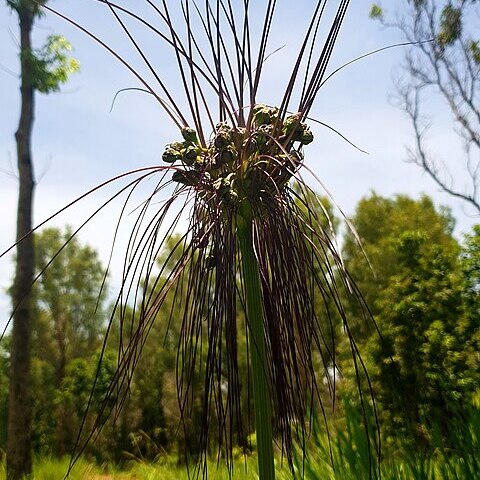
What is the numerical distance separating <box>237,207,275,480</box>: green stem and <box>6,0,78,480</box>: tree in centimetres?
646

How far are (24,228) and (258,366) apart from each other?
809 cm

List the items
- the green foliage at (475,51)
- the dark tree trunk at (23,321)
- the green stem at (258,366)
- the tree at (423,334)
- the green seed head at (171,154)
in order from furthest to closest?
the green foliage at (475,51), the tree at (423,334), the dark tree trunk at (23,321), the green seed head at (171,154), the green stem at (258,366)

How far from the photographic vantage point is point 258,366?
3.65 feet

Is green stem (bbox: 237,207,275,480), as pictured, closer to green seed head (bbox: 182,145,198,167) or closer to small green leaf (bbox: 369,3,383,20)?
green seed head (bbox: 182,145,198,167)

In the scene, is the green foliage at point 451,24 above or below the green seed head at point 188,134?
above

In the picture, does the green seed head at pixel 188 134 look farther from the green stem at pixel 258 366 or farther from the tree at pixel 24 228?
the tree at pixel 24 228

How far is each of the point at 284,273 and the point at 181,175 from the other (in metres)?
0.32

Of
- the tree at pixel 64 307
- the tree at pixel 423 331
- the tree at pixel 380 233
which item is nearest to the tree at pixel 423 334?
the tree at pixel 423 331

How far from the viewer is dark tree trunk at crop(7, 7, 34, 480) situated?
7607 millimetres

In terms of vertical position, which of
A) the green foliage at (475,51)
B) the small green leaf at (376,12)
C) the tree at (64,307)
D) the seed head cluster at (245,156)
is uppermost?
the small green leaf at (376,12)

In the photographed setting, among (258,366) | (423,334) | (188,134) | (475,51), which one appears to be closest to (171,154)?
(188,134)

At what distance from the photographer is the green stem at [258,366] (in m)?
1.09

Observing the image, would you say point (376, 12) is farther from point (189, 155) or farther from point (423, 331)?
point (189, 155)

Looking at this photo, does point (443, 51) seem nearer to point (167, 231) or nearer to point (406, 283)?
point (406, 283)
